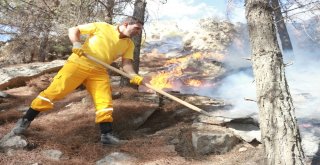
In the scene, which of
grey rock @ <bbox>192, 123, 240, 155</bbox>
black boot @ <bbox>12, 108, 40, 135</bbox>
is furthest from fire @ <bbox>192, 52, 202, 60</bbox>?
black boot @ <bbox>12, 108, 40, 135</bbox>

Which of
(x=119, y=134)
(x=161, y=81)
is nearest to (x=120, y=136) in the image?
(x=119, y=134)

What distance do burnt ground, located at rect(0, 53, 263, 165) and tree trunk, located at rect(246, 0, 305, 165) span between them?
79cm

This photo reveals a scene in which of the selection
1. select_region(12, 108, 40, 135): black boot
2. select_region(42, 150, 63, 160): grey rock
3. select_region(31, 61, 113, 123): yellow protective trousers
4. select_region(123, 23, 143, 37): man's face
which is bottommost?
select_region(42, 150, 63, 160): grey rock

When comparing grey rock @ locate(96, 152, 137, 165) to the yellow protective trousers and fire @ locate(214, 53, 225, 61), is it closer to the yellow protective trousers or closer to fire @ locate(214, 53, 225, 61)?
the yellow protective trousers

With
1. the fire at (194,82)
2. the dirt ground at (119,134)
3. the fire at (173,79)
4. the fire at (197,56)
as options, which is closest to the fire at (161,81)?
the fire at (173,79)

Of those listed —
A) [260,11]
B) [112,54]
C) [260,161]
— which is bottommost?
[260,161]

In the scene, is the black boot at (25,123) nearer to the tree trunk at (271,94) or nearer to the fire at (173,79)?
the tree trunk at (271,94)

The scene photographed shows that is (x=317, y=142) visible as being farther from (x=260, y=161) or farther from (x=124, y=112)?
(x=124, y=112)

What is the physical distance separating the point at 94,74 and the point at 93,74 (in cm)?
2

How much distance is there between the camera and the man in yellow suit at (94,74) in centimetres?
537

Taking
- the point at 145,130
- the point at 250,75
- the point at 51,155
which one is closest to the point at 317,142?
the point at 145,130

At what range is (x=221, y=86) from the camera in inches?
492

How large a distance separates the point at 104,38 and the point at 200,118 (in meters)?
2.29

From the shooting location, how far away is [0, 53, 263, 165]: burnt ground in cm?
502
